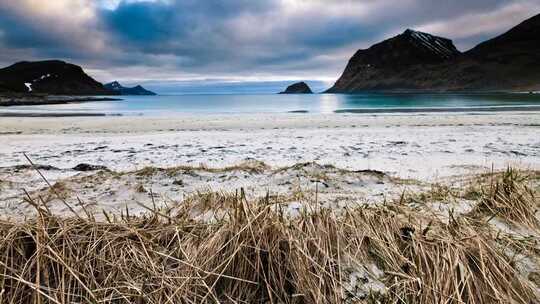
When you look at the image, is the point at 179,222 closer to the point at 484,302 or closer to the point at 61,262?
the point at 61,262

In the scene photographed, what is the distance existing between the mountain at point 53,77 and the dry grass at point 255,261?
166170 mm

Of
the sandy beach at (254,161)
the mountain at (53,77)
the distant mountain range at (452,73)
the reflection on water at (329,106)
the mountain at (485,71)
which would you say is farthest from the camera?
the mountain at (53,77)

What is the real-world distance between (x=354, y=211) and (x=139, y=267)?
1284mm

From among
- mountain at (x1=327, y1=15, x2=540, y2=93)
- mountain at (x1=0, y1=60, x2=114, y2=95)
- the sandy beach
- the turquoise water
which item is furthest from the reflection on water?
mountain at (x1=0, y1=60, x2=114, y2=95)

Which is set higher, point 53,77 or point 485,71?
point 485,71

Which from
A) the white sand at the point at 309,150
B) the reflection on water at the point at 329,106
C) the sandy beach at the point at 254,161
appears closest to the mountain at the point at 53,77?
the reflection on water at the point at 329,106

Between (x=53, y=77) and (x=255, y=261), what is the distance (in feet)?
642

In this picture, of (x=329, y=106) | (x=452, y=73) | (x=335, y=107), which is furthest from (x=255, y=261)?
(x=452, y=73)

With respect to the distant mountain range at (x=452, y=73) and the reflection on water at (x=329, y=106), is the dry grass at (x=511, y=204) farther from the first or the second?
the distant mountain range at (x=452, y=73)

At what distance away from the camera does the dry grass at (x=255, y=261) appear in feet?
4.98

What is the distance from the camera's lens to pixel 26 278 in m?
1.54

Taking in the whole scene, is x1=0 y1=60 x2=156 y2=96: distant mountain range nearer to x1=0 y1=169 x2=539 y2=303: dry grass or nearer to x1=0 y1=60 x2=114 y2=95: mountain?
x1=0 y1=60 x2=114 y2=95: mountain

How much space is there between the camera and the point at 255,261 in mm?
1700

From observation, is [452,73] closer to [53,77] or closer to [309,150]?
[309,150]
